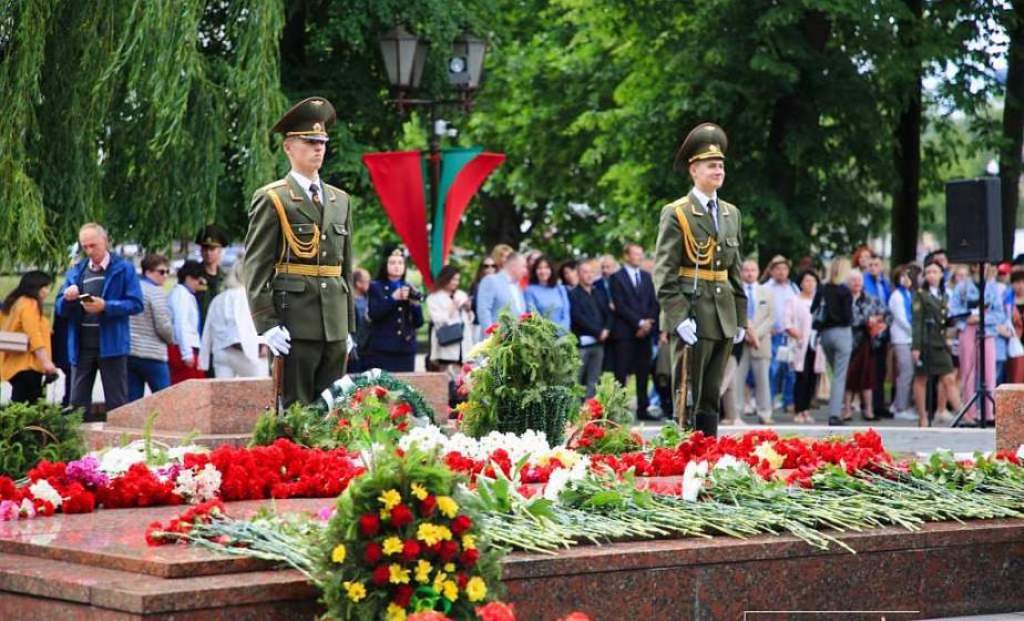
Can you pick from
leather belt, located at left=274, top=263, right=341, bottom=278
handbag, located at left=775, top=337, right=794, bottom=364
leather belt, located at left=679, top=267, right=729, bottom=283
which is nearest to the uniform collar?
leather belt, located at left=679, top=267, right=729, bottom=283

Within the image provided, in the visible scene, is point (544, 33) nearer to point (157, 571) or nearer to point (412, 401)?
Result: point (412, 401)

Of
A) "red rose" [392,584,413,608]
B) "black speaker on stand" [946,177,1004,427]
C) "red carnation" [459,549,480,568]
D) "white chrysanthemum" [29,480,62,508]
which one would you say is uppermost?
"black speaker on stand" [946,177,1004,427]

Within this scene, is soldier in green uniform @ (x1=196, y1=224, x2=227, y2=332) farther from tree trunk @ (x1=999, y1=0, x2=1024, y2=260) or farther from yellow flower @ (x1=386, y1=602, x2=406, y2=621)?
tree trunk @ (x1=999, y1=0, x2=1024, y2=260)

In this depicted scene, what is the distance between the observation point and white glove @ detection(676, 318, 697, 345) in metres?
11.8

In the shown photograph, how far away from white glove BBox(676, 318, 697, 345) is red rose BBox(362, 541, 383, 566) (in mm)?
5684

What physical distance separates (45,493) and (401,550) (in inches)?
98.1

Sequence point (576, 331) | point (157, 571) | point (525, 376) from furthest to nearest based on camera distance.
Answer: point (576, 331) → point (525, 376) → point (157, 571)

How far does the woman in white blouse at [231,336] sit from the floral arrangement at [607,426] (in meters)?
4.64

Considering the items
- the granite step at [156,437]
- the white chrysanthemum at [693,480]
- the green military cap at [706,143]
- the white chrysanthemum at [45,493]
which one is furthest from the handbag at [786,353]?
the white chrysanthemum at [45,493]

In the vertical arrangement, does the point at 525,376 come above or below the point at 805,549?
above

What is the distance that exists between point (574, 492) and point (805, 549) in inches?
38.5

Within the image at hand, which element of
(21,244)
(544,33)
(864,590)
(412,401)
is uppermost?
(544,33)

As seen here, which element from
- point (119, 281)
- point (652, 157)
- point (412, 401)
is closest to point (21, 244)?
point (119, 281)

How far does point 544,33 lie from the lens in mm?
32344
